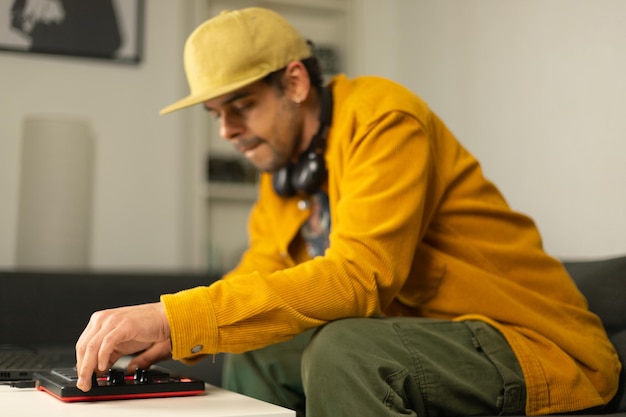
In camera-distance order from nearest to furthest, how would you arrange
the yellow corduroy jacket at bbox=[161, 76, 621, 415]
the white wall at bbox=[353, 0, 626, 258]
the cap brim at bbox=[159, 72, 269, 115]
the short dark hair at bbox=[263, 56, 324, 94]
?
the yellow corduroy jacket at bbox=[161, 76, 621, 415] → the cap brim at bbox=[159, 72, 269, 115] → the short dark hair at bbox=[263, 56, 324, 94] → the white wall at bbox=[353, 0, 626, 258]

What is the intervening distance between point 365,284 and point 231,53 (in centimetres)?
52

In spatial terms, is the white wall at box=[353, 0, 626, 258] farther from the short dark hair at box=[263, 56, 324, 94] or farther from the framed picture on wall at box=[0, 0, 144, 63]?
the framed picture on wall at box=[0, 0, 144, 63]

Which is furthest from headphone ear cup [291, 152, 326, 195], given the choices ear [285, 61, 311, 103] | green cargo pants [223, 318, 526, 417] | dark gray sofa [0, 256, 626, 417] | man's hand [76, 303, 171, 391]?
dark gray sofa [0, 256, 626, 417]

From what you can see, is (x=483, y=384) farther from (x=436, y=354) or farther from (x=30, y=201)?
(x=30, y=201)

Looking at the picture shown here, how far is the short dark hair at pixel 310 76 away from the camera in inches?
59.1

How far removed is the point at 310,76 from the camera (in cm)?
157

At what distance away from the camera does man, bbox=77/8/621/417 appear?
3.43 ft

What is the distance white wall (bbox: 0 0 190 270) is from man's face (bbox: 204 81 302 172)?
1860mm

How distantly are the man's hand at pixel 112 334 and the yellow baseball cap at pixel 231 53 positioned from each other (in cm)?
50

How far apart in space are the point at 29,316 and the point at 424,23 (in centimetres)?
196

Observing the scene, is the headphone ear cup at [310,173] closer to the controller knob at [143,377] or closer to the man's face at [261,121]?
the man's face at [261,121]

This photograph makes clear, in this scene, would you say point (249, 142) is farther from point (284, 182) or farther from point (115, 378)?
point (115, 378)

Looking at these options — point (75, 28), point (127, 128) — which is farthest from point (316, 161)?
point (75, 28)

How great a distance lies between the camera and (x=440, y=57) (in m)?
3.09
